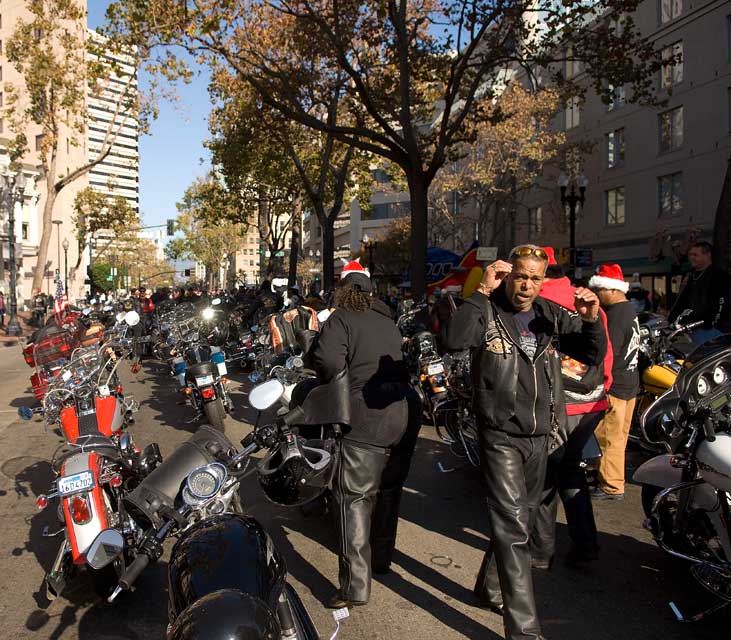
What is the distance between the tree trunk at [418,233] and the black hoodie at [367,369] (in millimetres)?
11419

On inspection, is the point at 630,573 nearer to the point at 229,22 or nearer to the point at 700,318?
the point at 700,318

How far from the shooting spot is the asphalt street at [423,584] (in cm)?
363

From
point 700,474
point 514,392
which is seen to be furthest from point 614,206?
point 514,392

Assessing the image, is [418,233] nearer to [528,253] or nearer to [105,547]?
[528,253]

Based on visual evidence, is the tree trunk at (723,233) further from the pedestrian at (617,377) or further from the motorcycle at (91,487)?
the motorcycle at (91,487)

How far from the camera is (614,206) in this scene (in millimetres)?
32281

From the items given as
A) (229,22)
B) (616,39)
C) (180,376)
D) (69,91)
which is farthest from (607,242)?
(180,376)

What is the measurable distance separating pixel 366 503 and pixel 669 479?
1.85 m

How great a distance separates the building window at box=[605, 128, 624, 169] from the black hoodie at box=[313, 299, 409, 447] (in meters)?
30.4

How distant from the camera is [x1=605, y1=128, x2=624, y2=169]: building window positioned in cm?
3133

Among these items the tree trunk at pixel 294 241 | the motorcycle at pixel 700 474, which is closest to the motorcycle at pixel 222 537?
the motorcycle at pixel 700 474

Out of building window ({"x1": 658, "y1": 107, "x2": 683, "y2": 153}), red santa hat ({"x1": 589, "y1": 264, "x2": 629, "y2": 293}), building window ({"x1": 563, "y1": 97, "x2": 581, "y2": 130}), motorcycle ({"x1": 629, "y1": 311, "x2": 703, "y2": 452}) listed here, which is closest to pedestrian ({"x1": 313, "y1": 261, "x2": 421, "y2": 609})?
red santa hat ({"x1": 589, "y1": 264, "x2": 629, "y2": 293})

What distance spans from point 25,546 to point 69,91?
27.5 metres

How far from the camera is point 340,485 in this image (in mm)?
3914
